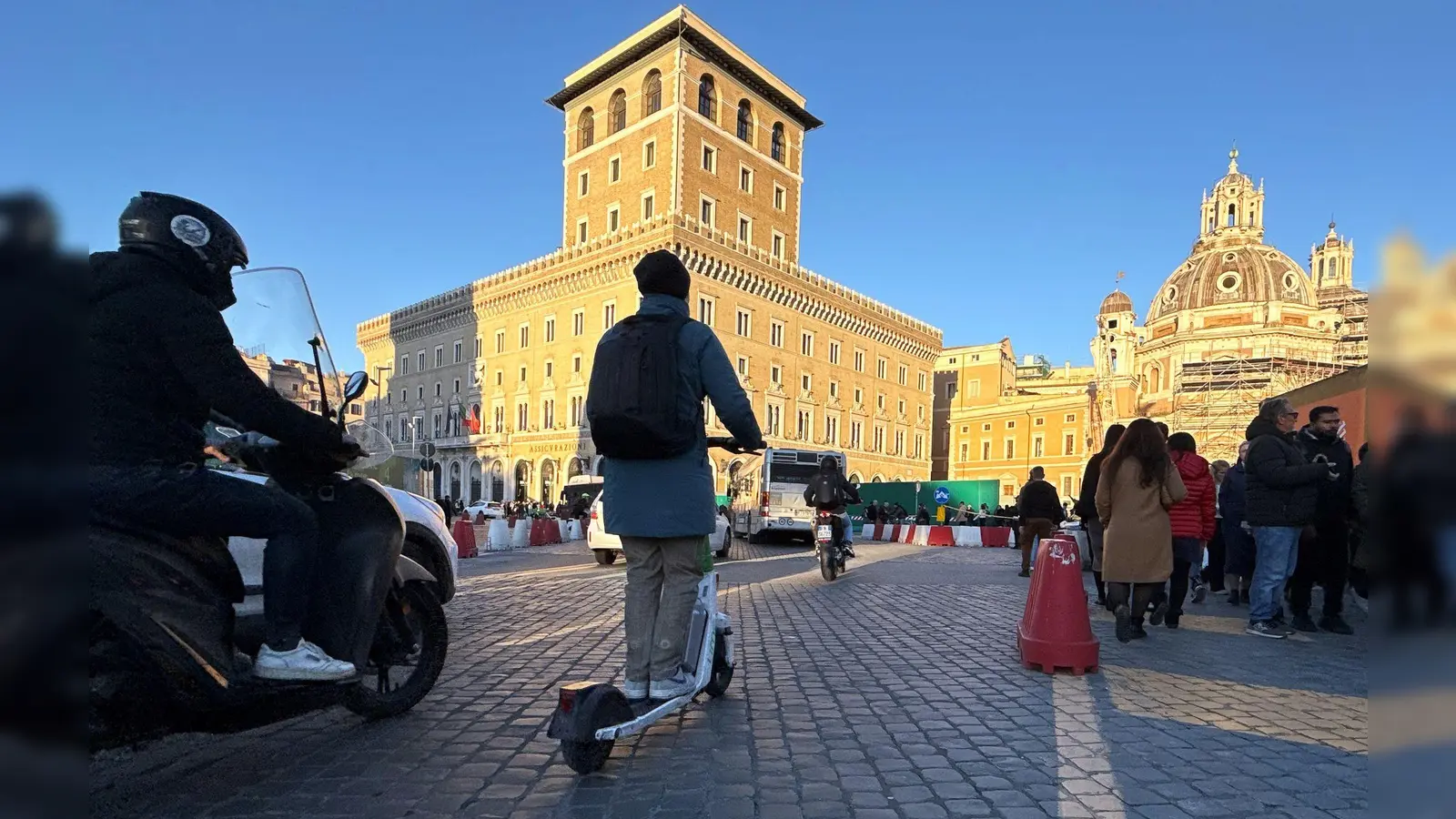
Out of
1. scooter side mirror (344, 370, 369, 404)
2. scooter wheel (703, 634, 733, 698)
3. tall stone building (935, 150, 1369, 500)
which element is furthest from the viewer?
tall stone building (935, 150, 1369, 500)

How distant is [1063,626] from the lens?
5070 millimetres

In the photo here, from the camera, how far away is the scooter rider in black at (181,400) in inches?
94.3

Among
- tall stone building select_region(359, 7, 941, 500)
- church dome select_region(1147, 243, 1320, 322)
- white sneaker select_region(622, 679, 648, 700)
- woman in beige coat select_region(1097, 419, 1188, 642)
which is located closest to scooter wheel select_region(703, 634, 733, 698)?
white sneaker select_region(622, 679, 648, 700)

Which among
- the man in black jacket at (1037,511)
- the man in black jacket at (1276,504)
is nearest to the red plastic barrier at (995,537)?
the man in black jacket at (1037,511)

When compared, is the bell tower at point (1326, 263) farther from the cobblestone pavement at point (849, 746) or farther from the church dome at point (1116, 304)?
the cobblestone pavement at point (849, 746)

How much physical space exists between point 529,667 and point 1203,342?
80954mm

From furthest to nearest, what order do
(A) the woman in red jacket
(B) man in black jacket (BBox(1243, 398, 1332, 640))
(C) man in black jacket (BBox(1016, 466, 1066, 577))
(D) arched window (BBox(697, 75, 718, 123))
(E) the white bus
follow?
1. (D) arched window (BBox(697, 75, 718, 123))
2. (E) the white bus
3. (C) man in black jacket (BBox(1016, 466, 1066, 577))
4. (A) the woman in red jacket
5. (B) man in black jacket (BBox(1243, 398, 1332, 640))

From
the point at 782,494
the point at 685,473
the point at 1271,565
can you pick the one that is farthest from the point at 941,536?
the point at 685,473

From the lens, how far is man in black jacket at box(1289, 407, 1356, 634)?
21.6 feet

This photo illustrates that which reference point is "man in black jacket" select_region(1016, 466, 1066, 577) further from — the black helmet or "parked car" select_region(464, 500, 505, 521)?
"parked car" select_region(464, 500, 505, 521)

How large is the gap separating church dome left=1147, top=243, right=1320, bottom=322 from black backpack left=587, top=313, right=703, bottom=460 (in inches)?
3343

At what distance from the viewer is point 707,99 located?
52250mm

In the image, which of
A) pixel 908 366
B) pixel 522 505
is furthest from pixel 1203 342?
pixel 522 505
